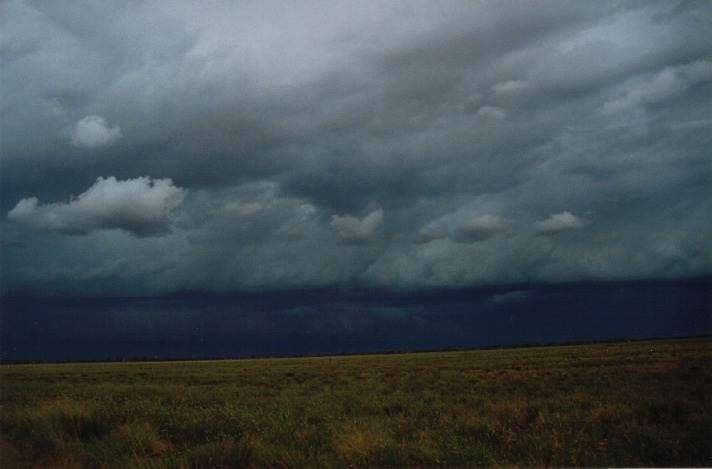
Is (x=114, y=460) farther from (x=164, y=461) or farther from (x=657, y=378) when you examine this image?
(x=657, y=378)

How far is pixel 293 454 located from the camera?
7293mm

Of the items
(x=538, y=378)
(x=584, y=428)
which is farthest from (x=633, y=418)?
(x=538, y=378)

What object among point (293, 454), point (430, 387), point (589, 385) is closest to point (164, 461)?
point (293, 454)

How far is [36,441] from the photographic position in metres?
8.74

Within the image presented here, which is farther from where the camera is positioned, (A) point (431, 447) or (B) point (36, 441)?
(B) point (36, 441)

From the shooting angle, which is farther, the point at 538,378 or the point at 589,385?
the point at 538,378

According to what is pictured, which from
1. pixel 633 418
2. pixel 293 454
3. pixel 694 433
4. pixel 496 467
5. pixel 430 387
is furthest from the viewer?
pixel 430 387

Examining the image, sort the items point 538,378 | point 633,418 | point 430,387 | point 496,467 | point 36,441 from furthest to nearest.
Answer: point 538,378 < point 430,387 < point 633,418 < point 36,441 < point 496,467

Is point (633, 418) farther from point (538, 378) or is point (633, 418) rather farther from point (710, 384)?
point (538, 378)

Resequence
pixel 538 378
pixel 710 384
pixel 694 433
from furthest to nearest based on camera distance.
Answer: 1. pixel 538 378
2. pixel 710 384
3. pixel 694 433

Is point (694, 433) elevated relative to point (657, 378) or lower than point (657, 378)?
elevated

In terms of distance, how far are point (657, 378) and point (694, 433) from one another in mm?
13122

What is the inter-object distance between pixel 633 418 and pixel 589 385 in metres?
9.91

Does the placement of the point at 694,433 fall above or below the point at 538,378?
above
